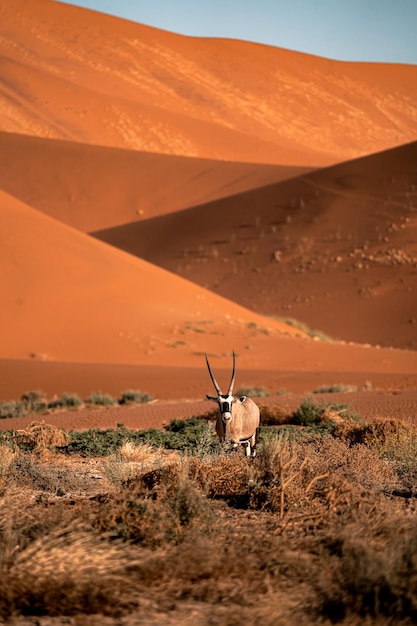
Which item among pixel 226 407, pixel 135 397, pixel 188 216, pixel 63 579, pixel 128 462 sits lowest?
pixel 63 579

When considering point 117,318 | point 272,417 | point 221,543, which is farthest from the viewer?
point 117,318

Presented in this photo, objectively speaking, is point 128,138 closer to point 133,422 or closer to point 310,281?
point 310,281

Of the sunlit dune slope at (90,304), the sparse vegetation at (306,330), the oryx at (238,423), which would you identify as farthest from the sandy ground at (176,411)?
the sparse vegetation at (306,330)

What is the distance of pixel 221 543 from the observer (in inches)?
269

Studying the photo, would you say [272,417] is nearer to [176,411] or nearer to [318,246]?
[176,411]

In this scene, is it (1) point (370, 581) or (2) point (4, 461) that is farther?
(2) point (4, 461)

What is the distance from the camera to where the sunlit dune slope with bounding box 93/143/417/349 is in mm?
42969

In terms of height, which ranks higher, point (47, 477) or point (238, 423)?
point (238, 423)

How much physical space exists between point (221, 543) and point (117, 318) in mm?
25808

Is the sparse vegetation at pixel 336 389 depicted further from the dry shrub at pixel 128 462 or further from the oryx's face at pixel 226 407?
the oryx's face at pixel 226 407

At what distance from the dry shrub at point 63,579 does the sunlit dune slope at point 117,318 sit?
22373 millimetres

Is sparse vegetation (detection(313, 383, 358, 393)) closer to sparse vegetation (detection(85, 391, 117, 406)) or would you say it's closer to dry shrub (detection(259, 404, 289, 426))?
sparse vegetation (detection(85, 391, 117, 406))

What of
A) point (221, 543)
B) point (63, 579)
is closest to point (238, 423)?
point (221, 543)

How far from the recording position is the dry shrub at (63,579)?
559 cm
